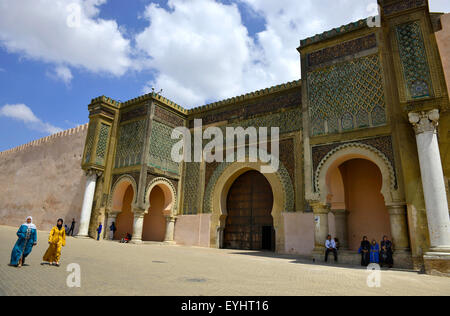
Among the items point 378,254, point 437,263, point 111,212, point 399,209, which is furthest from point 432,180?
point 111,212

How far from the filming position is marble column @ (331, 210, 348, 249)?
880cm

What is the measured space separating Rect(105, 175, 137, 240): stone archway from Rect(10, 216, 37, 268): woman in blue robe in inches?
281

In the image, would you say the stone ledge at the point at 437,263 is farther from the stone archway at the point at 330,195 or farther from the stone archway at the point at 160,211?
the stone archway at the point at 160,211

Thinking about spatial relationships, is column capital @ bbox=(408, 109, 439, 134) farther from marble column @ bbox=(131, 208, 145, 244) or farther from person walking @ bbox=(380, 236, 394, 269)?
marble column @ bbox=(131, 208, 145, 244)

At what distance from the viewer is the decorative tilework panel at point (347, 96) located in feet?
25.2

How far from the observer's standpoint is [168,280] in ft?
12.4

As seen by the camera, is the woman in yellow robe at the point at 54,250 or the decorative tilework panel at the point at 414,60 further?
the decorative tilework panel at the point at 414,60

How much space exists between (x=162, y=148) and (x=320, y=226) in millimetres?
7790

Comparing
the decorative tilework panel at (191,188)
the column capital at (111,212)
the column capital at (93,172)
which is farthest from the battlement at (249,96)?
the column capital at (111,212)

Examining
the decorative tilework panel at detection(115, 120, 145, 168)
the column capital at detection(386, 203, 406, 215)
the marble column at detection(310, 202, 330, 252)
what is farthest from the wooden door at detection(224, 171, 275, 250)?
the column capital at detection(386, 203, 406, 215)

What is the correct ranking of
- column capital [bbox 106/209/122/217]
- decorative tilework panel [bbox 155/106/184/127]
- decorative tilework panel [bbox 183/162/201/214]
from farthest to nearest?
decorative tilework panel [bbox 155/106/184/127] → column capital [bbox 106/209/122/217] → decorative tilework panel [bbox 183/162/201/214]

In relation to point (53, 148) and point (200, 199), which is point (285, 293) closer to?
point (200, 199)

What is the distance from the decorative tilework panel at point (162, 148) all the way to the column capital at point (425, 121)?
939 centimetres

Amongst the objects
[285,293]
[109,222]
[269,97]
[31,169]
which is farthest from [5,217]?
[285,293]
